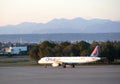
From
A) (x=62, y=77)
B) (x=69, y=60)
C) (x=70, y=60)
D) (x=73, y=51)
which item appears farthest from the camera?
(x=73, y=51)

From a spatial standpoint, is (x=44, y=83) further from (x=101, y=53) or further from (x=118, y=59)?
(x=118, y=59)

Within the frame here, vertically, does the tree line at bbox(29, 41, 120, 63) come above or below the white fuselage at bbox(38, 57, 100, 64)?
above

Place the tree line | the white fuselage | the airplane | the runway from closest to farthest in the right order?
the runway
the white fuselage
the airplane
the tree line

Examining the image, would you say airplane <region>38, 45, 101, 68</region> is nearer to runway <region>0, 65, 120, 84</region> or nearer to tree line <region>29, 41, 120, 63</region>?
tree line <region>29, 41, 120, 63</region>

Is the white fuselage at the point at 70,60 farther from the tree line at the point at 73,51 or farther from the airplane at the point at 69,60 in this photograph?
the tree line at the point at 73,51

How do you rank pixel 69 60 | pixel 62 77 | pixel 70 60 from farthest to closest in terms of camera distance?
pixel 69 60 < pixel 70 60 < pixel 62 77

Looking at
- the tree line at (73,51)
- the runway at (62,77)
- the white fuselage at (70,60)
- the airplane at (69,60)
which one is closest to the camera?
the runway at (62,77)

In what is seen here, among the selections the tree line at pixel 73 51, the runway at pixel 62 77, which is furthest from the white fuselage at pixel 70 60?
the runway at pixel 62 77

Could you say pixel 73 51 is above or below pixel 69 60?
above

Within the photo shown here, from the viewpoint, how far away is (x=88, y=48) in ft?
371

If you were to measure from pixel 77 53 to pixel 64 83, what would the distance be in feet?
215

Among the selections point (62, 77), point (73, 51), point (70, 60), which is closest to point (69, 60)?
point (70, 60)

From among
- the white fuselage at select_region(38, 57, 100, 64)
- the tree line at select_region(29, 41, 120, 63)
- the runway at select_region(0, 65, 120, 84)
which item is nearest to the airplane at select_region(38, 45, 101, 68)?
Result: the white fuselage at select_region(38, 57, 100, 64)

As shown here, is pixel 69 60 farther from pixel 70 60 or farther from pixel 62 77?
pixel 62 77
